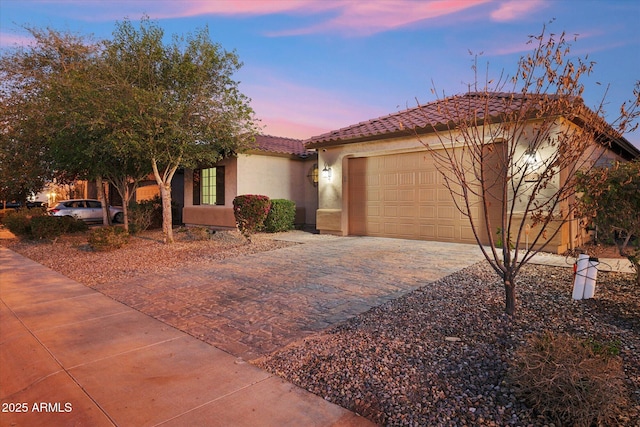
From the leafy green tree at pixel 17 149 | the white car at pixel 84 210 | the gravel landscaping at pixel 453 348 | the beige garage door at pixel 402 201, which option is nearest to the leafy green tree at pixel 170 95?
the beige garage door at pixel 402 201

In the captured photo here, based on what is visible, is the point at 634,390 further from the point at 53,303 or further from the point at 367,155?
the point at 367,155

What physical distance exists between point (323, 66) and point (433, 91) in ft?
32.0

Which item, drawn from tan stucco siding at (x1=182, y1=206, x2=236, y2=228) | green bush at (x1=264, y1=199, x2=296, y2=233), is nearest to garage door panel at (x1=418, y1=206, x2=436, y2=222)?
green bush at (x1=264, y1=199, x2=296, y2=233)

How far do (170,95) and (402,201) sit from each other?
7.11m

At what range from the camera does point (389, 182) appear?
1142 centimetres

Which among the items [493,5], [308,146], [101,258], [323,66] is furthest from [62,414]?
[323,66]

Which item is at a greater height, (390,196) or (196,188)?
(196,188)

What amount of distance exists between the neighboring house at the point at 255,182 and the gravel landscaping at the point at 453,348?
999 cm

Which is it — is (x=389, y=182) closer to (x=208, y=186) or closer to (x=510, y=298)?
(x=510, y=298)

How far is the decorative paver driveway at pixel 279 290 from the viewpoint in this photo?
4180 mm

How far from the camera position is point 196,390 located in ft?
9.40

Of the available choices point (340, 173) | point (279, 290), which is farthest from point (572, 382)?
point (340, 173)

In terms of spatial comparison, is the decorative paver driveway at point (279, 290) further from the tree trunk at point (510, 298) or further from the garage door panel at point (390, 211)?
the garage door panel at point (390, 211)

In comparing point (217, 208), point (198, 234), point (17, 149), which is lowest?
point (198, 234)
